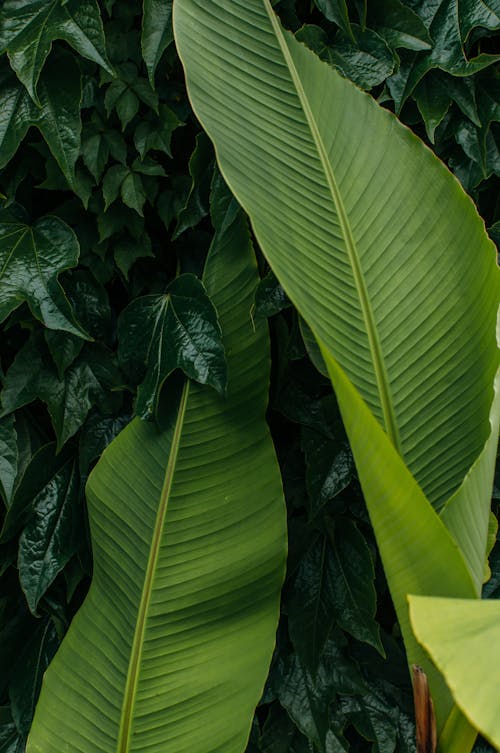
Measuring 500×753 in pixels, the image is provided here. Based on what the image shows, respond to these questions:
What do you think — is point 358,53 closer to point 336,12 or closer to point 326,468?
point 336,12

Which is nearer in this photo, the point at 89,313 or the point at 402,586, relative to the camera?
the point at 402,586

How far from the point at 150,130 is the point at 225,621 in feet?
2.17

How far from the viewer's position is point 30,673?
1.21m

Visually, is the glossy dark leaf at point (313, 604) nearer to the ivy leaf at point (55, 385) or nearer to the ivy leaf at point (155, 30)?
the ivy leaf at point (55, 385)

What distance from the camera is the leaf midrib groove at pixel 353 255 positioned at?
0.89 metres

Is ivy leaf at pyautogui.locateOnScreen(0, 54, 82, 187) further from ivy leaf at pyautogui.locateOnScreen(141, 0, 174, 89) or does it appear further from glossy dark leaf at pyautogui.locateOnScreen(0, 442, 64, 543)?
glossy dark leaf at pyautogui.locateOnScreen(0, 442, 64, 543)

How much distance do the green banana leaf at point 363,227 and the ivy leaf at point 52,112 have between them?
0.18 meters

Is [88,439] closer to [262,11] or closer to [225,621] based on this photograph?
[225,621]

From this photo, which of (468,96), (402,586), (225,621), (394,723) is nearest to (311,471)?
(225,621)

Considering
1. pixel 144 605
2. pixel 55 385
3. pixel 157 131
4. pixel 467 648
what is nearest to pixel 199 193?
pixel 157 131

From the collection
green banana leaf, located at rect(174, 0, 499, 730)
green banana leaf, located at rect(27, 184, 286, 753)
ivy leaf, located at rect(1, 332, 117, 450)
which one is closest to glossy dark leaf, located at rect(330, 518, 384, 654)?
green banana leaf, located at rect(27, 184, 286, 753)

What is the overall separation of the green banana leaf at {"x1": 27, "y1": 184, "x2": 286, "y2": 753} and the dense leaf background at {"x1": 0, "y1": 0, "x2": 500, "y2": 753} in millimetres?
52

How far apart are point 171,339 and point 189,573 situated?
303 mm

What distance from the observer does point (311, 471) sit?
1128 mm
